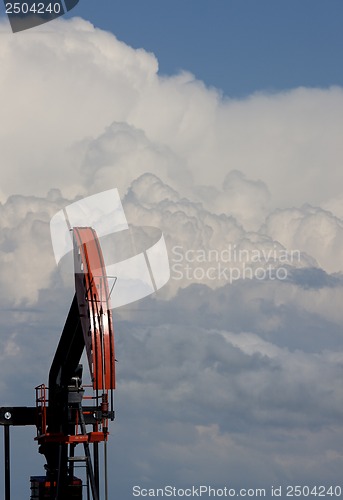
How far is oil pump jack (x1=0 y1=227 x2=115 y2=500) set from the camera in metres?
21.8

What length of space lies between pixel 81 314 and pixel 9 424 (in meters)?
4.37

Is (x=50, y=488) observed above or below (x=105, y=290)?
below

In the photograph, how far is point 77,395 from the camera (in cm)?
2325

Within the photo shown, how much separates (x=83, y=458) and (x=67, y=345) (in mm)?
3161

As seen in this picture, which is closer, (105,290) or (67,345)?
(105,290)

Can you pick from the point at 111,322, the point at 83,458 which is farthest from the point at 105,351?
the point at 83,458

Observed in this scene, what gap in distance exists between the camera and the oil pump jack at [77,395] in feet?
71.6

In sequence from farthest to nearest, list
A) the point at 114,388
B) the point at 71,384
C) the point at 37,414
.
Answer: the point at 37,414, the point at 71,384, the point at 114,388

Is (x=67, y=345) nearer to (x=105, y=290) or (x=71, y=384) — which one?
(x=71, y=384)

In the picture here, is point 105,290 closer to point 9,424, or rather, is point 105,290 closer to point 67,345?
point 67,345

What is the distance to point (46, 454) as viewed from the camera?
82.7 feet

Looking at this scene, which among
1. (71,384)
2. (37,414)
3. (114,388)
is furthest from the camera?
(37,414)

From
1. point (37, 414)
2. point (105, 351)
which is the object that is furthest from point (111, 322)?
point (37, 414)

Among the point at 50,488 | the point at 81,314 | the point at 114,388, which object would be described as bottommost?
the point at 50,488
